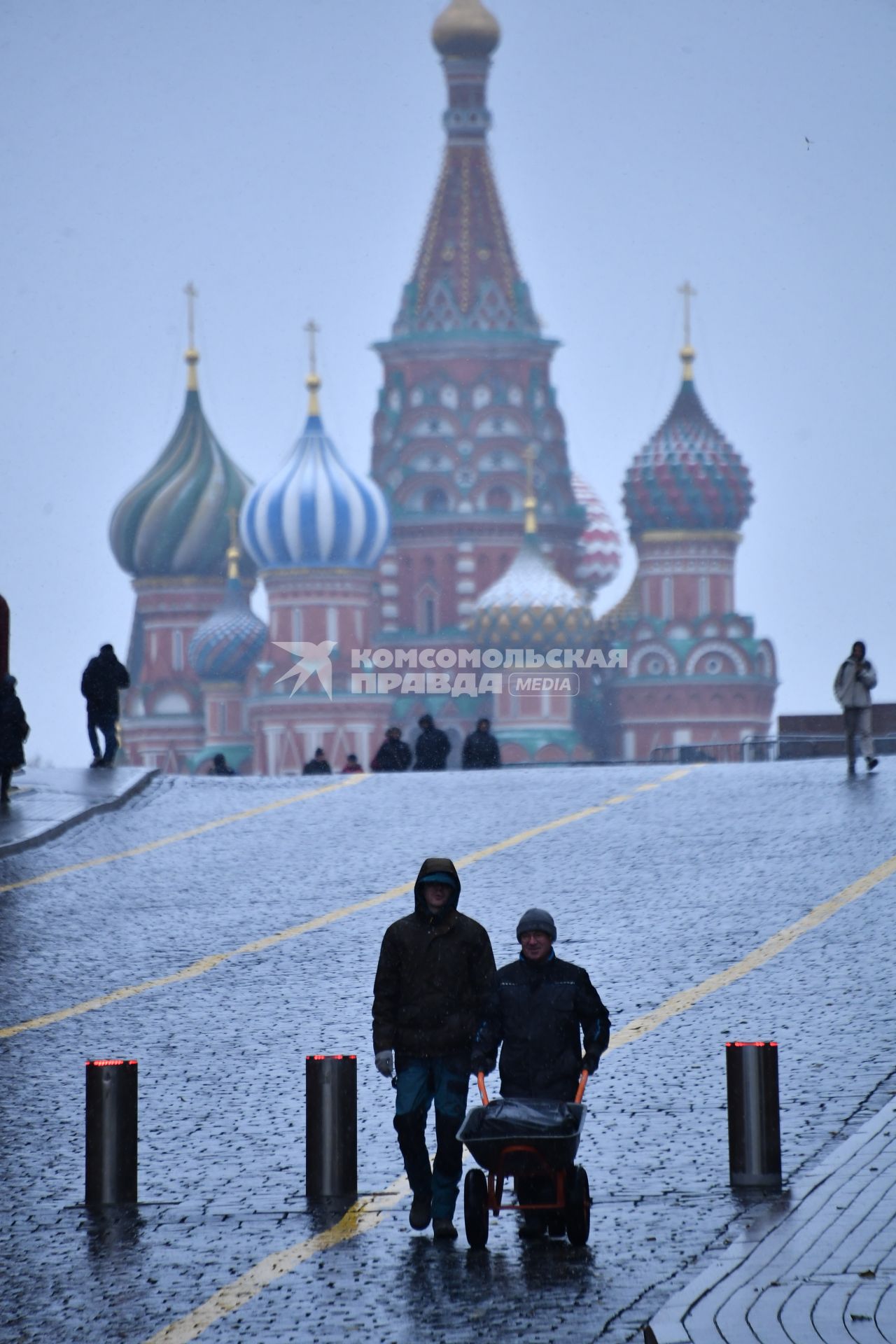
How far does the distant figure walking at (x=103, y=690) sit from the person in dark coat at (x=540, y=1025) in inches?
620

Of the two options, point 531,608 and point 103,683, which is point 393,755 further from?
point 531,608

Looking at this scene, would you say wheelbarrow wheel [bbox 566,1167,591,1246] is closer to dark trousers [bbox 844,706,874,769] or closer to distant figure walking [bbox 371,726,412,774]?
dark trousers [bbox 844,706,874,769]

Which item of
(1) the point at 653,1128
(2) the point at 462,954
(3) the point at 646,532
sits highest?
(3) the point at 646,532

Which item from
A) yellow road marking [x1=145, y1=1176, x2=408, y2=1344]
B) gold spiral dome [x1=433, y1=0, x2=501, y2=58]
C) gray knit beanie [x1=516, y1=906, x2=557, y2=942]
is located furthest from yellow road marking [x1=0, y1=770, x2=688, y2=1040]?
gold spiral dome [x1=433, y1=0, x2=501, y2=58]

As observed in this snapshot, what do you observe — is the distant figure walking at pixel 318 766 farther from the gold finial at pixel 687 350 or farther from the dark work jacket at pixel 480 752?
the gold finial at pixel 687 350

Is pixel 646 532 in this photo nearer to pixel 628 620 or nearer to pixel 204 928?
pixel 628 620

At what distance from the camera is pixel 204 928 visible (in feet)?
53.8

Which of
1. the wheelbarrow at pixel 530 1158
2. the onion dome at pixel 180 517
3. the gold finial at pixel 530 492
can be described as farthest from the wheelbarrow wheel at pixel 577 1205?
the onion dome at pixel 180 517

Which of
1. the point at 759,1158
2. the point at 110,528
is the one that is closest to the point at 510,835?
the point at 759,1158

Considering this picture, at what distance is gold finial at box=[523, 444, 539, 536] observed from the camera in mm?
108062

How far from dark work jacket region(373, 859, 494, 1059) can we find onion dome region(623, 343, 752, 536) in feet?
335

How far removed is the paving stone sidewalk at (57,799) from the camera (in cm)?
2047

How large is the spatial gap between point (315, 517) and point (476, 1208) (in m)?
97.9

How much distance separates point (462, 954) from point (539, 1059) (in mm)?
414
